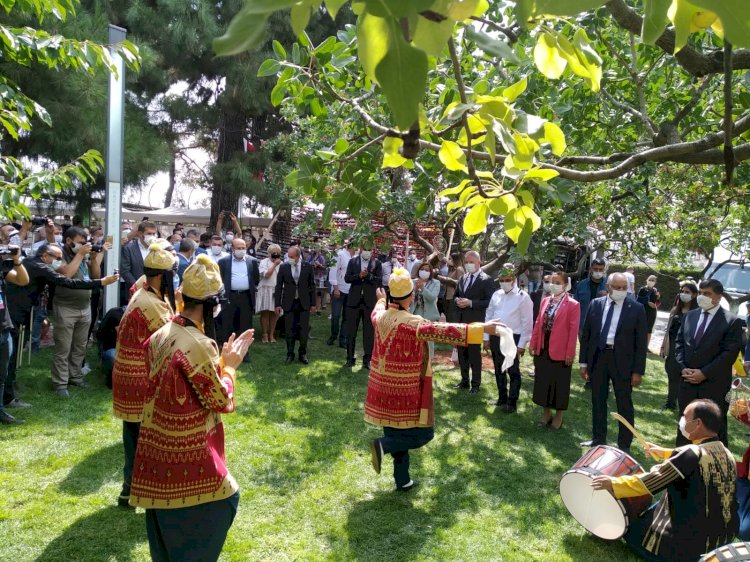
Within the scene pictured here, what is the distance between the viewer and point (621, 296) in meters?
6.58

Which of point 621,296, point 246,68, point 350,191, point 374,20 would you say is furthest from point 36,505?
point 246,68

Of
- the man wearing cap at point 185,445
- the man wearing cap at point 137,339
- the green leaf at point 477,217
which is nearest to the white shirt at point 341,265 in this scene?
the man wearing cap at point 137,339

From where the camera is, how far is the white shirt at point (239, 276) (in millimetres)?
9719

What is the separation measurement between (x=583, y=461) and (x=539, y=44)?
12.8 ft

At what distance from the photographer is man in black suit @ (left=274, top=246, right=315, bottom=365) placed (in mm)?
9891

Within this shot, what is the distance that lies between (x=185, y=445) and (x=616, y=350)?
4.88 metres

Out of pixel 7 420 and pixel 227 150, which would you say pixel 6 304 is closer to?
pixel 7 420

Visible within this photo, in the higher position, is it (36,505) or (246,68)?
(246,68)

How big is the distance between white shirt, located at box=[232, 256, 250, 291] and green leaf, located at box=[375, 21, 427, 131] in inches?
359

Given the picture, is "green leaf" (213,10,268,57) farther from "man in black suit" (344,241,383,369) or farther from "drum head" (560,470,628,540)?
"man in black suit" (344,241,383,369)

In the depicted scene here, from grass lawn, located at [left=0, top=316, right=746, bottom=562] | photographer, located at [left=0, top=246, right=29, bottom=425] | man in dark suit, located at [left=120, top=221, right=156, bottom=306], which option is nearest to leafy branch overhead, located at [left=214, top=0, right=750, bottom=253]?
grass lawn, located at [left=0, top=316, right=746, bottom=562]

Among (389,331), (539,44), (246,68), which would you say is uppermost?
(246,68)

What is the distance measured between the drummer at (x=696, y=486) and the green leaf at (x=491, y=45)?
10.8 feet

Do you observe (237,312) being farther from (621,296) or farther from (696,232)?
(696,232)
